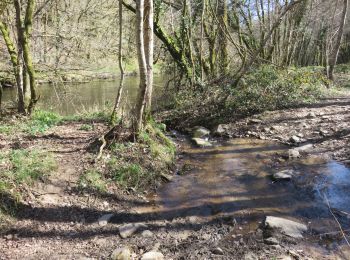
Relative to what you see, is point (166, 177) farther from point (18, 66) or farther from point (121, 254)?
point (18, 66)

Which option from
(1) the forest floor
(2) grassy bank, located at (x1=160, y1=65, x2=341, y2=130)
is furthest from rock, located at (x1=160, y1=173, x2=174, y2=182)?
(2) grassy bank, located at (x1=160, y1=65, x2=341, y2=130)

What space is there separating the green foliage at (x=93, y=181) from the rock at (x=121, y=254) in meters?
1.64

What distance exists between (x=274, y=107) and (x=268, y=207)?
21.2 ft

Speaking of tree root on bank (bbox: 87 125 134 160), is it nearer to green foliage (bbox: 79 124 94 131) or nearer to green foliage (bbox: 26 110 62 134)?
green foliage (bbox: 79 124 94 131)

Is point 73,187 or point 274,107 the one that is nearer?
point 73,187

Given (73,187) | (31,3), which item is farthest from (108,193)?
(31,3)

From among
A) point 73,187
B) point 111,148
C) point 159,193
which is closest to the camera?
point 73,187

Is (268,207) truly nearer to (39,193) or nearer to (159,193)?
(159,193)

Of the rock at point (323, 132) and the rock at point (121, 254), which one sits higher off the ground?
the rock at point (323, 132)

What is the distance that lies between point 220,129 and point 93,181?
5300 millimetres

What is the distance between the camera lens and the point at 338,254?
4.26 metres

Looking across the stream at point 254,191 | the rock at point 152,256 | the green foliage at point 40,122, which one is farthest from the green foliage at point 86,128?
the rock at point 152,256

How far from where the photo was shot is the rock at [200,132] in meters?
10.0

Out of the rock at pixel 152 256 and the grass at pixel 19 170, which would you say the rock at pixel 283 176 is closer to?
the rock at pixel 152 256
